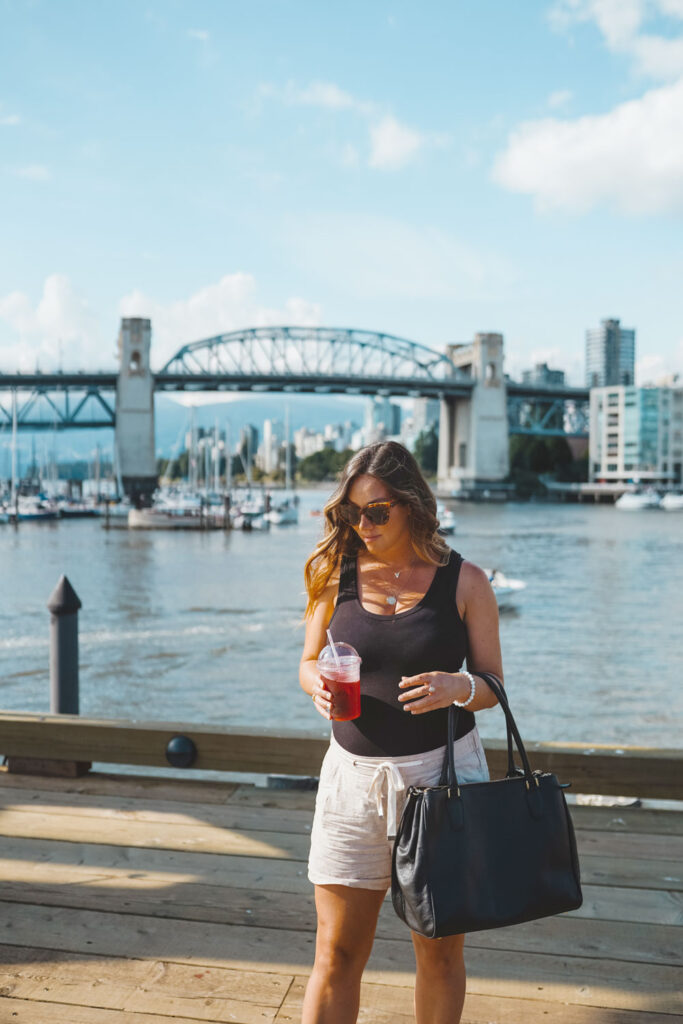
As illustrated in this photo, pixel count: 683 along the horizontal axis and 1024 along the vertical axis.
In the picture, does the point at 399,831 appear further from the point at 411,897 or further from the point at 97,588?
the point at 97,588

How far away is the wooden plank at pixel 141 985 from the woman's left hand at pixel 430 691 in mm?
935

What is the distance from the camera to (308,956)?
253cm

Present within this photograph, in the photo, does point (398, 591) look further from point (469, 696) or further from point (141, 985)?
point (141, 985)

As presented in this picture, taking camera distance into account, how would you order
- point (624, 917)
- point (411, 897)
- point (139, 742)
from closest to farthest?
point (411, 897) → point (624, 917) → point (139, 742)

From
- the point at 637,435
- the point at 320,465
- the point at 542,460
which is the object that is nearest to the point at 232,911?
the point at 542,460

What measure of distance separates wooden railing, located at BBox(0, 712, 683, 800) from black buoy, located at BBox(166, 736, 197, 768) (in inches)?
0.6

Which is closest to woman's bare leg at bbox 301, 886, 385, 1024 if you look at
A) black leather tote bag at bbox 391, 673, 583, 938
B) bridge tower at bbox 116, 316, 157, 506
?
black leather tote bag at bbox 391, 673, 583, 938

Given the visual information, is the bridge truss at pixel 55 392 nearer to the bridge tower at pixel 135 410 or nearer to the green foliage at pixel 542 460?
the bridge tower at pixel 135 410

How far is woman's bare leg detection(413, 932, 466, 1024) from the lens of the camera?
1.91 meters

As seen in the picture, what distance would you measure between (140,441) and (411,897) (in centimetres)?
8635

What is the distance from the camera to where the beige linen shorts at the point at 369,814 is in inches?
75.6

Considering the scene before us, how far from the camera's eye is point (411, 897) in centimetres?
179

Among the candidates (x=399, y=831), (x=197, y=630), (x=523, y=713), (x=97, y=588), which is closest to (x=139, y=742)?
(x=399, y=831)

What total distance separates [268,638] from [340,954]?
14.4 m
